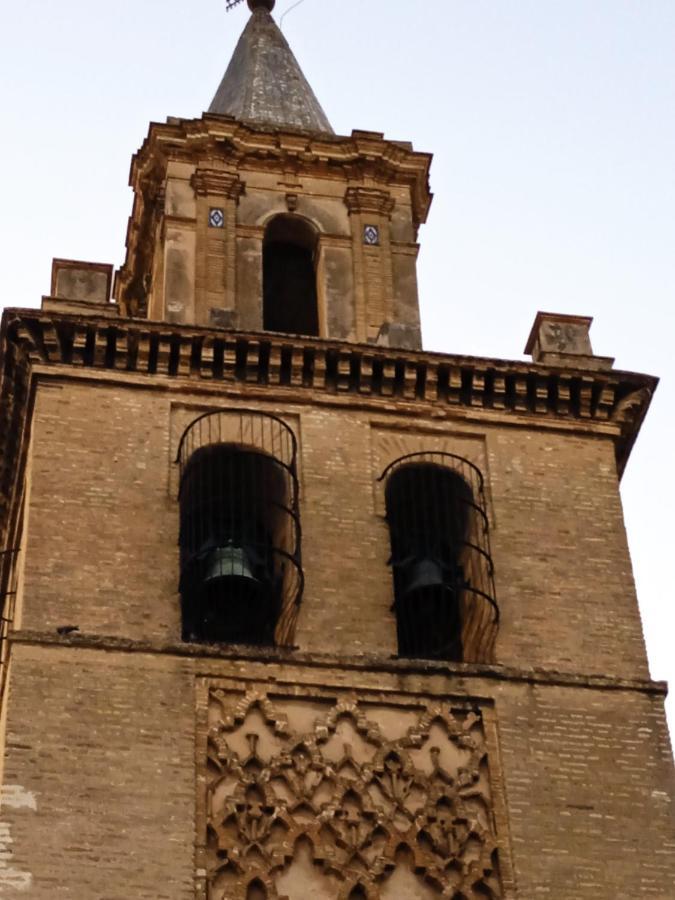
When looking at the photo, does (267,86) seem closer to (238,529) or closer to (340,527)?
(238,529)

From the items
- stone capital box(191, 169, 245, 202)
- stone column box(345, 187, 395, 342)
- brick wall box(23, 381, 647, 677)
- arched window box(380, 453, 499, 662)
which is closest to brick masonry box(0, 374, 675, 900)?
brick wall box(23, 381, 647, 677)

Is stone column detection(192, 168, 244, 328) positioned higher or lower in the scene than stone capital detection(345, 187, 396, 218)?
lower

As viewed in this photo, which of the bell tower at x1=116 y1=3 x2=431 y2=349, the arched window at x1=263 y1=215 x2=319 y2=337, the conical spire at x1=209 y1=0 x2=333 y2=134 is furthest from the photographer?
the conical spire at x1=209 y1=0 x2=333 y2=134

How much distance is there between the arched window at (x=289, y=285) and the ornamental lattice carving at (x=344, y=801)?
20.0ft

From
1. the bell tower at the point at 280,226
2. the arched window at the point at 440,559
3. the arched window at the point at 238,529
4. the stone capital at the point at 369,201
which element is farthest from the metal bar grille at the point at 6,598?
the stone capital at the point at 369,201

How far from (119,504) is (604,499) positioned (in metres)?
4.21

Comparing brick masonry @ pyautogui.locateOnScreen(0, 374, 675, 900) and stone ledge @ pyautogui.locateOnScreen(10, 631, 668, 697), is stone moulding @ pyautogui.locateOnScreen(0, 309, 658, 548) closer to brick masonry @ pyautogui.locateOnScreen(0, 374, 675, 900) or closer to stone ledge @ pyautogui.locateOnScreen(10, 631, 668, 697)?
brick masonry @ pyautogui.locateOnScreen(0, 374, 675, 900)

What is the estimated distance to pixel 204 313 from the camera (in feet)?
76.6

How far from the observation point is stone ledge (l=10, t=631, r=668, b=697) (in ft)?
64.9

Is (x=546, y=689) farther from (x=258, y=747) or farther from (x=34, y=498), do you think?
(x=34, y=498)

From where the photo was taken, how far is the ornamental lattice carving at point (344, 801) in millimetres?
18781

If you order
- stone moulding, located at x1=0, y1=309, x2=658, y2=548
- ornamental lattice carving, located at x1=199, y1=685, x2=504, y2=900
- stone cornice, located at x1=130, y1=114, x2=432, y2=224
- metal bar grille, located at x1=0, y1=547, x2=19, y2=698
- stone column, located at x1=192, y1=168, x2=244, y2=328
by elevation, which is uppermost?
stone cornice, located at x1=130, y1=114, x2=432, y2=224

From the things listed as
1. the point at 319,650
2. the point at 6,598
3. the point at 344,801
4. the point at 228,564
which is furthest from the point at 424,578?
the point at 6,598

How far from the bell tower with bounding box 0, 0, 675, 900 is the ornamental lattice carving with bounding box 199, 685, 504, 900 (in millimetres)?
23
